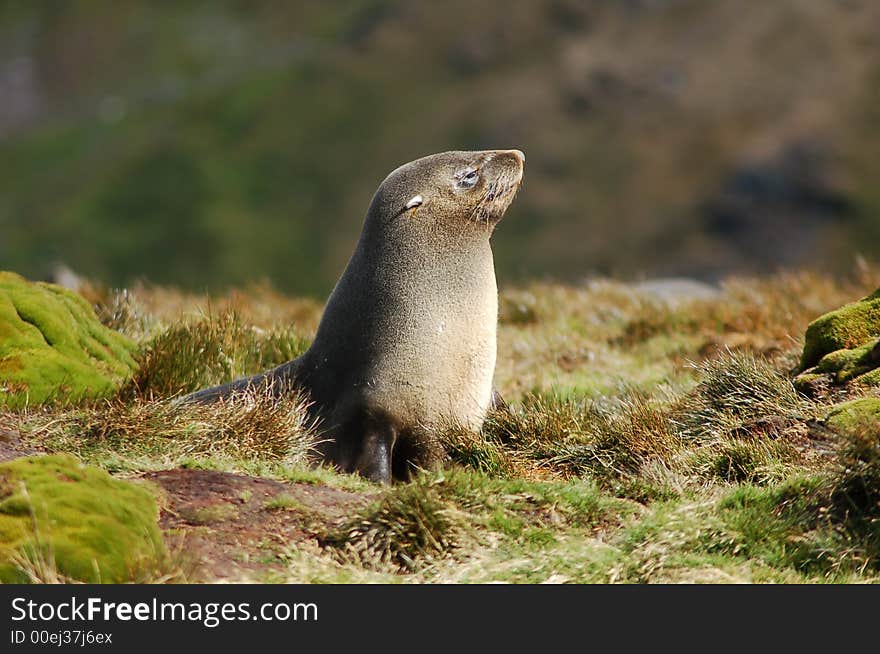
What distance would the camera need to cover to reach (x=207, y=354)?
9781 millimetres

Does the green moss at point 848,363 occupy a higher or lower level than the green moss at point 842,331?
lower

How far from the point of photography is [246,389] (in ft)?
27.3

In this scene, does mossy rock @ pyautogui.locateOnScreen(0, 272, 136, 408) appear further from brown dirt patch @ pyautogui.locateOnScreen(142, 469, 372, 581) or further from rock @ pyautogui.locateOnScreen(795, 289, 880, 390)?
rock @ pyautogui.locateOnScreen(795, 289, 880, 390)

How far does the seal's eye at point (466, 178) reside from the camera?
9.07 metres

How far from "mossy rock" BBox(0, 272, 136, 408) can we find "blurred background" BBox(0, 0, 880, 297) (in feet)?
394

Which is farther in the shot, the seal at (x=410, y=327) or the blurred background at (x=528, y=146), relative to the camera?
the blurred background at (x=528, y=146)

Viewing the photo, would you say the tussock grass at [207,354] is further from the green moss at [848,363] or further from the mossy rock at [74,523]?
the green moss at [848,363]

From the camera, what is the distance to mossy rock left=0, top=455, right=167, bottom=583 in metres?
5.46

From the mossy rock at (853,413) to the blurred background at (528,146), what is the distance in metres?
121

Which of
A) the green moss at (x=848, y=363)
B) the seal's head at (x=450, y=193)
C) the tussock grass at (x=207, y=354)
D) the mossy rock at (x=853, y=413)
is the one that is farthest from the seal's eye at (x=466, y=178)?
the mossy rock at (x=853, y=413)

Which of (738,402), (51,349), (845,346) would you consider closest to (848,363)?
(845,346)

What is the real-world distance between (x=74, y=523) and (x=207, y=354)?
4.19 meters

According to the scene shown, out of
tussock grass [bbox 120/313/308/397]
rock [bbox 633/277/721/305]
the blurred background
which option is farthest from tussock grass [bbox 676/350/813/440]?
the blurred background

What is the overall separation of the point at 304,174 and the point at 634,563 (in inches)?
6313
